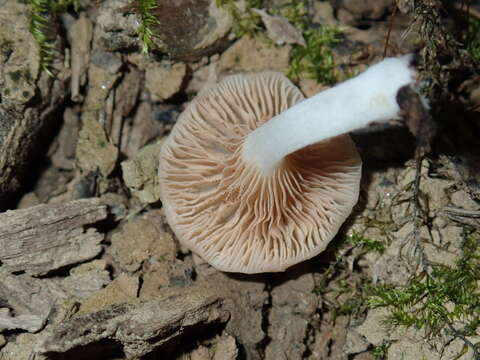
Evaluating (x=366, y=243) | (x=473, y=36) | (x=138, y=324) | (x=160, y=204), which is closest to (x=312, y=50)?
(x=473, y=36)

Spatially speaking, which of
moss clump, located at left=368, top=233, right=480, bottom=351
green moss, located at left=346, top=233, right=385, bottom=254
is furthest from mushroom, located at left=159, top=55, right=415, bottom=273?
moss clump, located at left=368, top=233, right=480, bottom=351

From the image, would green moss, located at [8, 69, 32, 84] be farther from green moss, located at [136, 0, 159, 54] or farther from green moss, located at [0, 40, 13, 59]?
green moss, located at [136, 0, 159, 54]

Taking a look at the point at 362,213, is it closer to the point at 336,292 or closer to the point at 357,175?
the point at 357,175

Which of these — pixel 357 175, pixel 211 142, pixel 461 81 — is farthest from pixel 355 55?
pixel 211 142

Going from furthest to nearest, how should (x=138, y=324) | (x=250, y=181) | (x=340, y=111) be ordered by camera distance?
(x=250, y=181), (x=138, y=324), (x=340, y=111)

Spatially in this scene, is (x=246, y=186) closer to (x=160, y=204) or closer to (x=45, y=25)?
(x=160, y=204)
